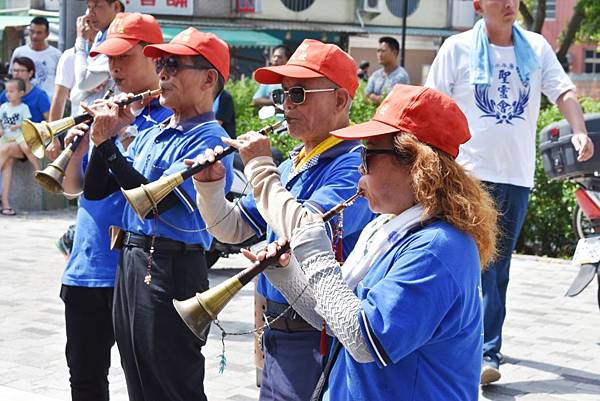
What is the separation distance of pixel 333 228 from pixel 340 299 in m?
0.76

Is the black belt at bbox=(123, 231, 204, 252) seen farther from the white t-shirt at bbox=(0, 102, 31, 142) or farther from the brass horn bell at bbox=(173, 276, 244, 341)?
the white t-shirt at bbox=(0, 102, 31, 142)

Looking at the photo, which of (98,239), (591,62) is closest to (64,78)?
(98,239)

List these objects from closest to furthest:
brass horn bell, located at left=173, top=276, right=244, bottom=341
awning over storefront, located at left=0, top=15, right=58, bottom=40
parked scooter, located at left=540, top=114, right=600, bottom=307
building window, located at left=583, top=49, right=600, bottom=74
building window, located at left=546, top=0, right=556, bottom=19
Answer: brass horn bell, located at left=173, top=276, right=244, bottom=341 → parked scooter, located at left=540, top=114, right=600, bottom=307 → awning over storefront, located at left=0, top=15, right=58, bottom=40 → building window, located at left=546, top=0, right=556, bottom=19 → building window, located at left=583, top=49, right=600, bottom=74

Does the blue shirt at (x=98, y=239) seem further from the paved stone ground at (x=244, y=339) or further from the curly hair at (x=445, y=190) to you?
the curly hair at (x=445, y=190)

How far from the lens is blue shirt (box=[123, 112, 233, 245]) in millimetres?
4289

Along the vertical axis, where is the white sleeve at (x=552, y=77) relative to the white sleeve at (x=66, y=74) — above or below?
above

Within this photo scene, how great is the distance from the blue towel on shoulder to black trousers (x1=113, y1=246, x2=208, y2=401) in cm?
227

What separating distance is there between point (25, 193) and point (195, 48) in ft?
28.1

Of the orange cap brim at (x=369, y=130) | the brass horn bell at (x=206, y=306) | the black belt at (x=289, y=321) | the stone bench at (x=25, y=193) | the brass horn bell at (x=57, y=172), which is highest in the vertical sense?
the orange cap brim at (x=369, y=130)

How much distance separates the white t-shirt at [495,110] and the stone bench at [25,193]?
7.39 metres

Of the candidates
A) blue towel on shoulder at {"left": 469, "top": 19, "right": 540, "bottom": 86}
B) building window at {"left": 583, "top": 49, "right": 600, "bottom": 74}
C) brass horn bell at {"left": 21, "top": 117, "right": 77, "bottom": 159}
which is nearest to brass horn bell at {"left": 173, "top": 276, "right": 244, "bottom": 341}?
brass horn bell at {"left": 21, "top": 117, "right": 77, "bottom": 159}

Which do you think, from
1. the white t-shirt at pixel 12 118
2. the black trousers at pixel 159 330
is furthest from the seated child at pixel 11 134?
the black trousers at pixel 159 330

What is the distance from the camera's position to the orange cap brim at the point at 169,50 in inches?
172

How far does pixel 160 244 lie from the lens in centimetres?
431
